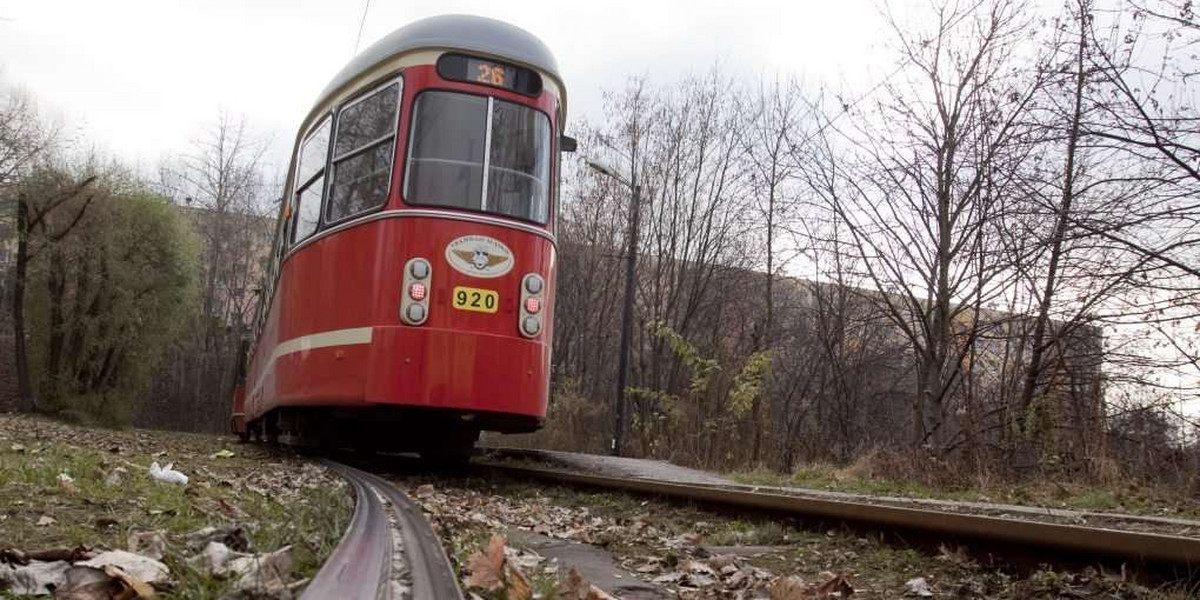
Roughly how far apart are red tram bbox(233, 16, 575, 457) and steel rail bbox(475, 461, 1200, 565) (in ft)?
7.63

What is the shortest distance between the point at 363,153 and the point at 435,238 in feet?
4.09

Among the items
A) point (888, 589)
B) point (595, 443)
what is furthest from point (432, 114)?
point (595, 443)

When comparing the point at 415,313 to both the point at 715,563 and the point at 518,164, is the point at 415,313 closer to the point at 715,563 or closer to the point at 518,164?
the point at 518,164

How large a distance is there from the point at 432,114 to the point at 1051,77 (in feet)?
21.7

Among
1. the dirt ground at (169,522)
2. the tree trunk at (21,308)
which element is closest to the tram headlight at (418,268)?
the dirt ground at (169,522)

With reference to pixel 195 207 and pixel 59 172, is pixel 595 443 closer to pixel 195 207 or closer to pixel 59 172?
pixel 59 172

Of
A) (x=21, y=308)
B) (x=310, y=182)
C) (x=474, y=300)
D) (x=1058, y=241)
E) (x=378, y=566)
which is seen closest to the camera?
(x=378, y=566)

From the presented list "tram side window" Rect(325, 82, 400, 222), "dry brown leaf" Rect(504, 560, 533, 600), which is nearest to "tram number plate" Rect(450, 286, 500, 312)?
"tram side window" Rect(325, 82, 400, 222)

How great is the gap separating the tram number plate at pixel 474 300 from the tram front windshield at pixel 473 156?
0.70 meters

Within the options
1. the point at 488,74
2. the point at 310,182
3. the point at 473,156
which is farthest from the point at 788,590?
the point at 310,182

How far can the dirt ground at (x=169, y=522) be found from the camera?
1.99 metres

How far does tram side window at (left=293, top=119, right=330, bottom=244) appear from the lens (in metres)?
8.64

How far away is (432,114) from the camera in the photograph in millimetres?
7652

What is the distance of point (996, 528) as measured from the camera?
3.41 meters
